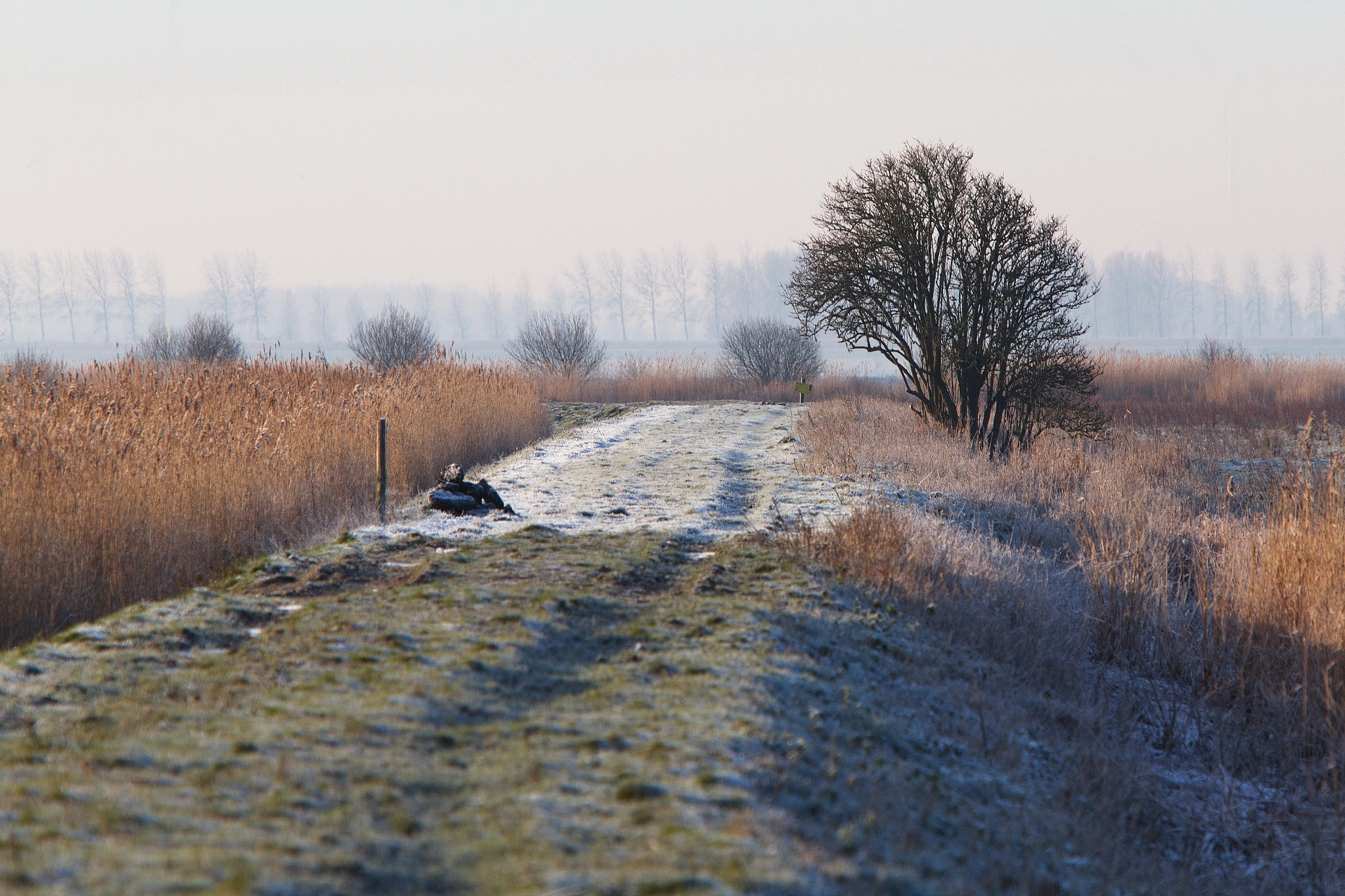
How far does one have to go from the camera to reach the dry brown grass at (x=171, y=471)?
6078 millimetres

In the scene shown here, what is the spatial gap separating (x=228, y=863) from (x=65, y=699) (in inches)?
75.7

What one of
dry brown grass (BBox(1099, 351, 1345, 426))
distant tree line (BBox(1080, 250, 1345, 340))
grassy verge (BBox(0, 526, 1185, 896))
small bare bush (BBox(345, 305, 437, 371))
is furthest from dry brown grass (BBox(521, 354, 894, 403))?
distant tree line (BBox(1080, 250, 1345, 340))

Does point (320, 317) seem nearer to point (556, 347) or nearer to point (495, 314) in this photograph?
point (495, 314)

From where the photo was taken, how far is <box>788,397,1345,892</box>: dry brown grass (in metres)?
4.95

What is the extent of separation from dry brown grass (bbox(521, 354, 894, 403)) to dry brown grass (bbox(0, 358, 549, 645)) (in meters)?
11.5

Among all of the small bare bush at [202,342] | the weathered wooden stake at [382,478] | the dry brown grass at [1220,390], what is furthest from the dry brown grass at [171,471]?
the dry brown grass at [1220,390]

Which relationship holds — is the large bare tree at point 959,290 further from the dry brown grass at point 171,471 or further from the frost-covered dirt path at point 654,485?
the dry brown grass at point 171,471

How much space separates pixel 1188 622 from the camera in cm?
692

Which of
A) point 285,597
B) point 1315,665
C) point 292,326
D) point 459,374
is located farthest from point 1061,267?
point 292,326

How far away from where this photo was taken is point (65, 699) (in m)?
3.93

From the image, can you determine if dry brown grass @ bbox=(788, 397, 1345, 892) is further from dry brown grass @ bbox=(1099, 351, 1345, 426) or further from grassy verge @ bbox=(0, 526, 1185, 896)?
dry brown grass @ bbox=(1099, 351, 1345, 426)

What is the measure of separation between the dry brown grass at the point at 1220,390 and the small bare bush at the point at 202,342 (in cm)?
2180

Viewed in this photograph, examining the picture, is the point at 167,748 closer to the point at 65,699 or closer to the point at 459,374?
the point at 65,699

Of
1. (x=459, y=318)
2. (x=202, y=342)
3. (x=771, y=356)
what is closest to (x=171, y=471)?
(x=202, y=342)
